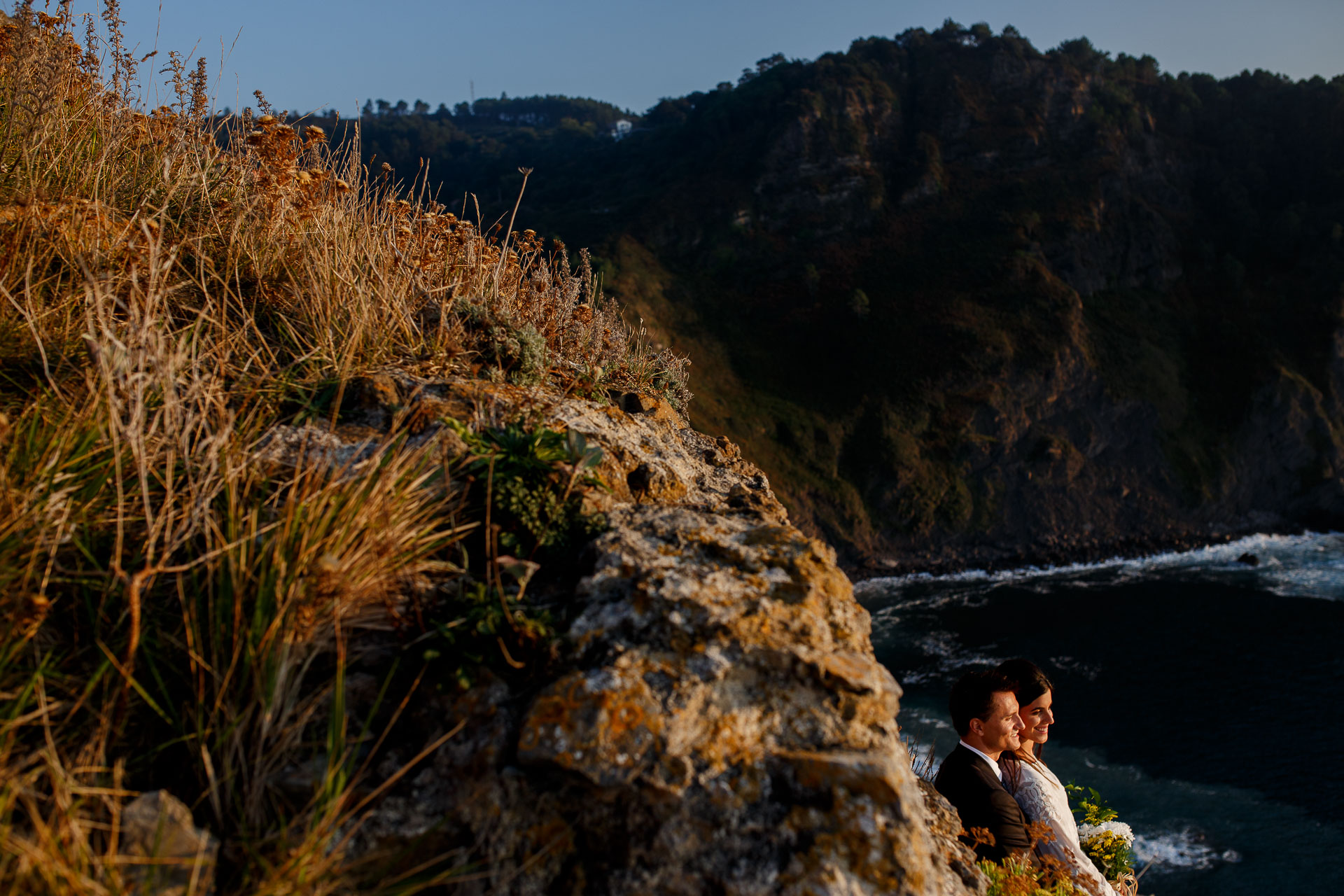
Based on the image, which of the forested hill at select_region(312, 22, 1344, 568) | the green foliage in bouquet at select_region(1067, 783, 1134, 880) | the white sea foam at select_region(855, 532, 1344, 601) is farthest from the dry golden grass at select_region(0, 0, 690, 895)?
the forested hill at select_region(312, 22, 1344, 568)

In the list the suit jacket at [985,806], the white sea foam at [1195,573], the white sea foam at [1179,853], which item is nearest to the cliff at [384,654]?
the suit jacket at [985,806]

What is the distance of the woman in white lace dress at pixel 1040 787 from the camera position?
9.69ft

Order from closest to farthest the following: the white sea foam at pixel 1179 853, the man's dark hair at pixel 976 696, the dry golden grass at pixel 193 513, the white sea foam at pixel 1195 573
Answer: the dry golden grass at pixel 193 513 < the man's dark hair at pixel 976 696 < the white sea foam at pixel 1179 853 < the white sea foam at pixel 1195 573

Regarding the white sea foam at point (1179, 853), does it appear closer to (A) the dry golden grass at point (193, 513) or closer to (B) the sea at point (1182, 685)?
(B) the sea at point (1182, 685)

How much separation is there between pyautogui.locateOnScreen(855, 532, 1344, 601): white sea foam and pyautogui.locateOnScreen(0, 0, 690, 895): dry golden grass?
31203mm

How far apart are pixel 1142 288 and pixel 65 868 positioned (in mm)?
63774

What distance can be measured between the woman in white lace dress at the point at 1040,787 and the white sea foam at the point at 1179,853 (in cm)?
1419

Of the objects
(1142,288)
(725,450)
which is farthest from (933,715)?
(1142,288)

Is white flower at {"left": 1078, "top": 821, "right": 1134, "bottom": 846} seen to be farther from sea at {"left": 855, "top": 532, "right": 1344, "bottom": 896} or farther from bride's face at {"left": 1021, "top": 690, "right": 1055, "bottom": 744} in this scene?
sea at {"left": 855, "top": 532, "right": 1344, "bottom": 896}

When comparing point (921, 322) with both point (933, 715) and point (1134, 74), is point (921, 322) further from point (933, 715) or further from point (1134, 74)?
point (1134, 74)

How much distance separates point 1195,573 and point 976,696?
126ft

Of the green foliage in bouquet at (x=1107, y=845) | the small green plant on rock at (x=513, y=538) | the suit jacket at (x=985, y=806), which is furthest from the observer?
the green foliage in bouquet at (x=1107, y=845)

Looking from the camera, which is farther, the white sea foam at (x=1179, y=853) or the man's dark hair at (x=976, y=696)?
the white sea foam at (x=1179, y=853)

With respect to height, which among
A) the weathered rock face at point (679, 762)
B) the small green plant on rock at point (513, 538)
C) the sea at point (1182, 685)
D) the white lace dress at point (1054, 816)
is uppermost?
the small green plant on rock at point (513, 538)
